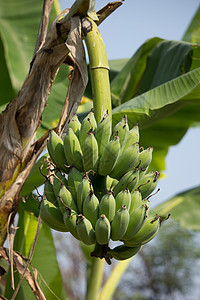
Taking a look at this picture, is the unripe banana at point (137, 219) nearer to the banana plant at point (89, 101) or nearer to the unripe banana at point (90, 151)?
the unripe banana at point (90, 151)

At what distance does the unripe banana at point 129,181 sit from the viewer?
0.88 meters

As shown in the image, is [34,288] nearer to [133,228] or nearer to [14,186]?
[14,186]

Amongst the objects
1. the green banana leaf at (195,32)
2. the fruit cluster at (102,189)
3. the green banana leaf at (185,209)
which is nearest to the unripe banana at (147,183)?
the fruit cluster at (102,189)

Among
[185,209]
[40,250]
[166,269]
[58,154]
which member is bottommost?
[166,269]

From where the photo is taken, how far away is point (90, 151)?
0.87 m

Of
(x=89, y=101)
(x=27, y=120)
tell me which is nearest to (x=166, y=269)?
(x=89, y=101)

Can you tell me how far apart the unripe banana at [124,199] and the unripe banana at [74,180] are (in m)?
0.10

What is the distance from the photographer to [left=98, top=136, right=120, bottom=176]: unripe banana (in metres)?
0.87

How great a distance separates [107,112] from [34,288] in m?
0.56

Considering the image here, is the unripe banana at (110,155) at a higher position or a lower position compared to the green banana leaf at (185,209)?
higher

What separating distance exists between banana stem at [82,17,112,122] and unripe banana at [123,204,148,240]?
8.9 inches

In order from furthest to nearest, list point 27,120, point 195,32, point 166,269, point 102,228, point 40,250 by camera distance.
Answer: point 166,269, point 195,32, point 40,250, point 27,120, point 102,228

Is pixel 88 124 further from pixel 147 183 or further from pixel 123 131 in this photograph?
pixel 147 183

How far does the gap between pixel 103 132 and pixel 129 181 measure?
12cm
